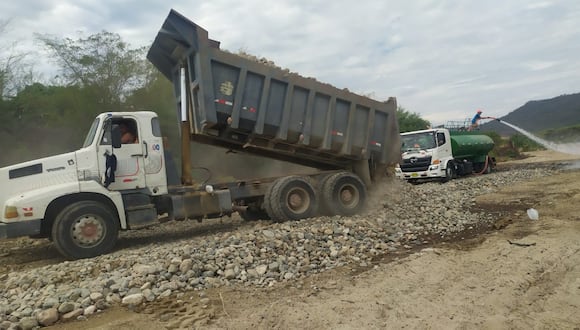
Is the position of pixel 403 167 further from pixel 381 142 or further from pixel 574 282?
pixel 574 282

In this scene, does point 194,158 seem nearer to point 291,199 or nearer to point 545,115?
point 291,199

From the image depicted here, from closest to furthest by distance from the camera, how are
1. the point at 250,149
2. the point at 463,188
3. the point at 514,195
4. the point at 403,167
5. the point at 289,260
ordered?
1. the point at 289,260
2. the point at 250,149
3. the point at 514,195
4. the point at 463,188
5. the point at 403,167

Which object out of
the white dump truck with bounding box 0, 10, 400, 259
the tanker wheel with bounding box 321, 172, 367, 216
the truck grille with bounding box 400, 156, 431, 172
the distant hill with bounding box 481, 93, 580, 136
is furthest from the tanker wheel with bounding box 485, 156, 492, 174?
the distant hill with bounding box 481, 93, 580, 136

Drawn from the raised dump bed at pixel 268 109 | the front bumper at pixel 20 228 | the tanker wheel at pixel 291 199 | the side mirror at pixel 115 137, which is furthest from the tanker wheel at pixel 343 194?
the front bumper at pixel 20 228

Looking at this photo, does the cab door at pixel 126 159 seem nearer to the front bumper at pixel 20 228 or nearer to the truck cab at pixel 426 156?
the front bumper at pixel 20 228

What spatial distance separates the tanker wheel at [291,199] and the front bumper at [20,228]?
3.87 metres

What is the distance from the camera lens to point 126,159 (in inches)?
309

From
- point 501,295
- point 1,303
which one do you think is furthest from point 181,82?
point 501,295

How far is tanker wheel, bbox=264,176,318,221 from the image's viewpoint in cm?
868

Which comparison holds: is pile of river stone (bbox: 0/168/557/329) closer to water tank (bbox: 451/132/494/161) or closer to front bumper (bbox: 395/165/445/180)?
front bumper (bbox: 395/165/445/180)

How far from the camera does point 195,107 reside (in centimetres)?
845

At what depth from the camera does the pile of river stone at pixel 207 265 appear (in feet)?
16.5

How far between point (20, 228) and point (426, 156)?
14.8 metres

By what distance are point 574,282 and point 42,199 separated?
7174mm
